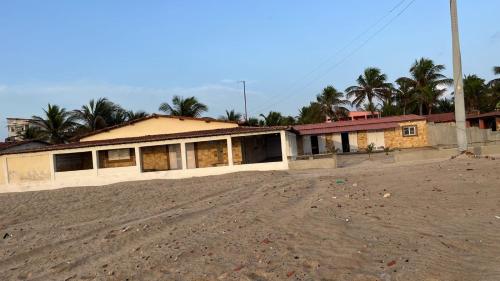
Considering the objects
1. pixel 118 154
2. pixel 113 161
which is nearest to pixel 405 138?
pixel 118 154

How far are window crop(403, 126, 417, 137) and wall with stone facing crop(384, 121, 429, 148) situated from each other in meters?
0.22

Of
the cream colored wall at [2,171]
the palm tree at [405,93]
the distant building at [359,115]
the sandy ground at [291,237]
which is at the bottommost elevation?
the sandy ground at [291,237]

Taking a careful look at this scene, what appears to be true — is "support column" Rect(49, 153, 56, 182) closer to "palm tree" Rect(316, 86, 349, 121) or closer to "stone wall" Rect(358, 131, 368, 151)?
"stone wall" Rect(358, 131, 368, 151)

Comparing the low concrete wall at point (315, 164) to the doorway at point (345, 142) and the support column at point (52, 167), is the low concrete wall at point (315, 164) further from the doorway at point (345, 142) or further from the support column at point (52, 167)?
the doorway at point (345, 142)

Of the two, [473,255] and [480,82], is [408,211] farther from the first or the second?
[480,82]

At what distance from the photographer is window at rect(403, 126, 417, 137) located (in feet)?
119

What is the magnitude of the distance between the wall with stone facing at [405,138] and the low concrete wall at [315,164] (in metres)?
15.1

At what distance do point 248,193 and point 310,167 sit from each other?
9.49 metres

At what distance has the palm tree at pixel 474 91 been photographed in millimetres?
51938

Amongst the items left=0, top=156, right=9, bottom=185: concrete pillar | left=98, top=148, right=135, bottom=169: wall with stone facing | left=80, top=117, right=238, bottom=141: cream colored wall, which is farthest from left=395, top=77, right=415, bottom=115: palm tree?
left=0, top=156, right=9, bottom=185: concrete pillar

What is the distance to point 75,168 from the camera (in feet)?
98.6

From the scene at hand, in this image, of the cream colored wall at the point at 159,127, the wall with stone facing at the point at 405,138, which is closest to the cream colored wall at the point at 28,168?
the cream colored wall at the point at 159,127

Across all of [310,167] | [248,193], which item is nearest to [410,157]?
[310,167]

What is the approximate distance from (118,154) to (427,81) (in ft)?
119
